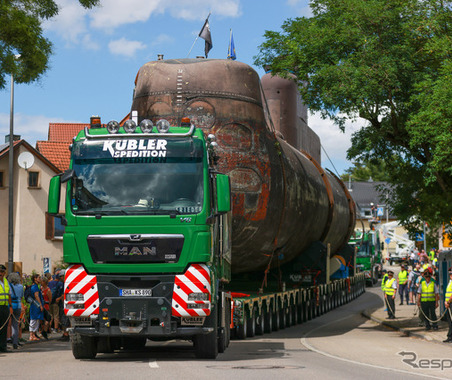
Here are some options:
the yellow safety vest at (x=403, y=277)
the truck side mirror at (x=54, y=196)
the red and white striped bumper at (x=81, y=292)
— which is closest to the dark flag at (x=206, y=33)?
the truck side mirror at (x=54, y=196)

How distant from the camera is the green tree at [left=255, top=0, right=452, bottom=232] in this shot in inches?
836

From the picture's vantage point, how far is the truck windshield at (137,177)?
12.8m

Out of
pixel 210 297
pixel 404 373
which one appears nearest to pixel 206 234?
pixel 210 297

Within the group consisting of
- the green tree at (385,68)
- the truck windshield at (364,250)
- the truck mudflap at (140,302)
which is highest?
the green tree at (385,68)

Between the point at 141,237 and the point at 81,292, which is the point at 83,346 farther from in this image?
the point at 141,237

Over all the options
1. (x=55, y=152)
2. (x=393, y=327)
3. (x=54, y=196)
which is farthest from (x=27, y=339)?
(x=55, y=152)

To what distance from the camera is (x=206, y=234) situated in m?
12.7

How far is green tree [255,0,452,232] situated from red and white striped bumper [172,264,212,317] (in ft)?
32.2

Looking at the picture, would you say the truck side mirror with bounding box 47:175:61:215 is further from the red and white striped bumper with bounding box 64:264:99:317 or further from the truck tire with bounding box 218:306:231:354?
the truck tire with bounding box 218:306:231:354

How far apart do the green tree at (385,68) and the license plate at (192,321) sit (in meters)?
9.95

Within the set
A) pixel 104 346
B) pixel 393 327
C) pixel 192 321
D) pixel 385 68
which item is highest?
pixel 385 68

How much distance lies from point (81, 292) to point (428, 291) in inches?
539

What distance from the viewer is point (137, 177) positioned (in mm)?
12977

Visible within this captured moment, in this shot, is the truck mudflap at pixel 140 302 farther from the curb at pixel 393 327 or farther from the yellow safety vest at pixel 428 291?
the yellow safety vest at pixel 428 291
